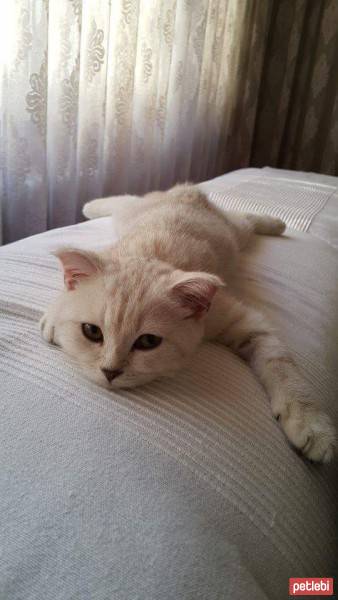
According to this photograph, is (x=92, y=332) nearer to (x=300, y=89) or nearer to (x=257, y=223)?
(x=257, y=223)

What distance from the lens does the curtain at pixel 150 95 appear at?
1562mm

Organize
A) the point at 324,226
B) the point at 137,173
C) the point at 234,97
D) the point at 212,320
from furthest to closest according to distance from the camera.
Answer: the point at 234,97
the point at 137,173
the point at 324,226
the point at 212,320

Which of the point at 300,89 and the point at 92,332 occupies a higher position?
the point at 300,89

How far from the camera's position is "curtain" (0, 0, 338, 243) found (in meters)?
1.56

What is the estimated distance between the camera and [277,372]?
0.65 m

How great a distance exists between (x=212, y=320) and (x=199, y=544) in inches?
17.1

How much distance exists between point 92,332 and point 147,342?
84 millimetres

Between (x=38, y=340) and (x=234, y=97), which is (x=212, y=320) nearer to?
(x=38, y=340)

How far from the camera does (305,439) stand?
1.77 feet

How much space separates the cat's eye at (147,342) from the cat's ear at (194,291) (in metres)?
0.06

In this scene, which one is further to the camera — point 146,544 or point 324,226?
point 324,226

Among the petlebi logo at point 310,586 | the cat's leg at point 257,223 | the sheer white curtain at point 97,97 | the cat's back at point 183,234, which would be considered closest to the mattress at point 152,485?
the petlebi logo at point 310,586

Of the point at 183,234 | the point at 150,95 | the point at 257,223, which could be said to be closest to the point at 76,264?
the point at 183,234

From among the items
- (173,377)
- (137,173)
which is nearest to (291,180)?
(137,173)
